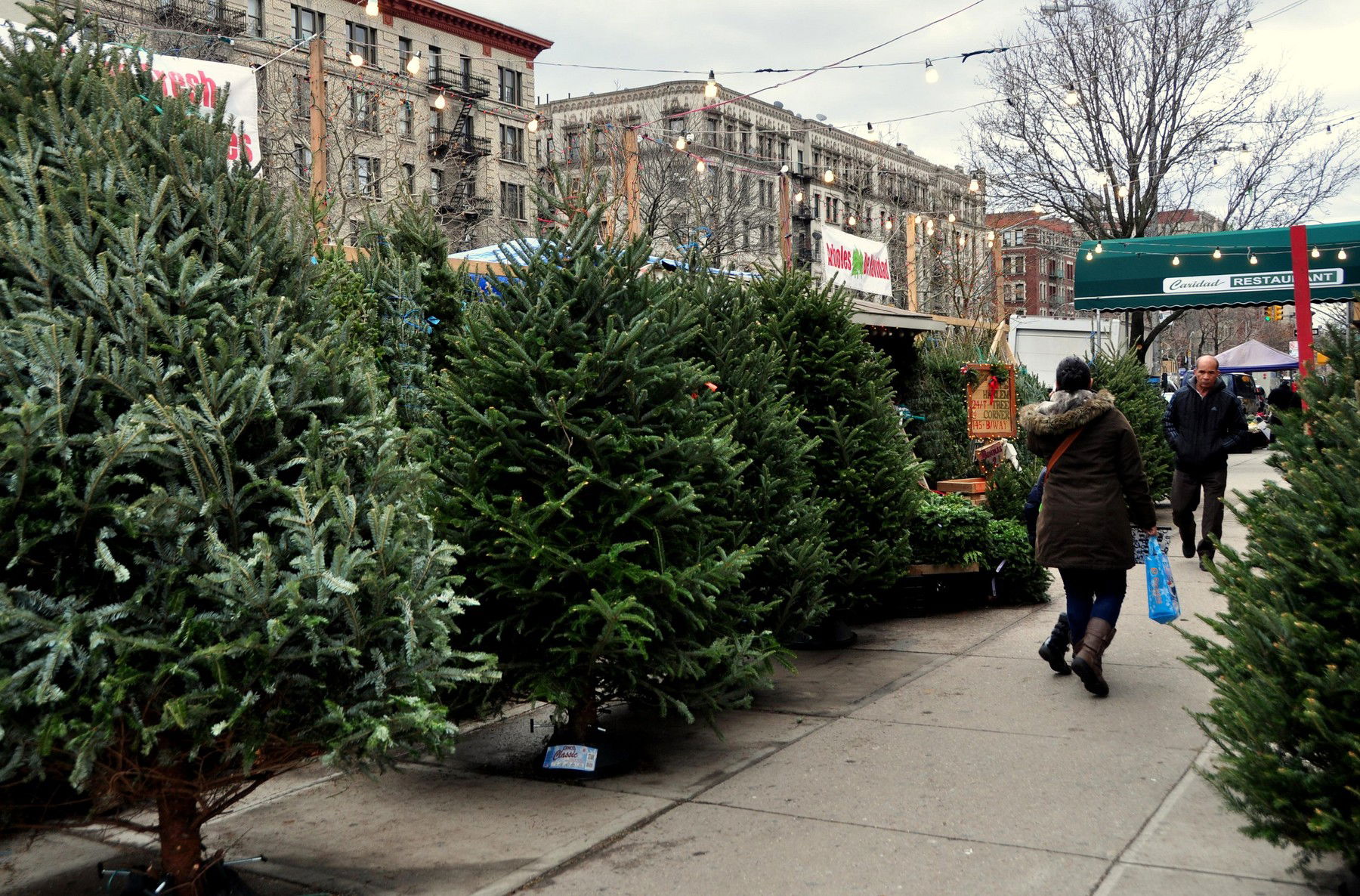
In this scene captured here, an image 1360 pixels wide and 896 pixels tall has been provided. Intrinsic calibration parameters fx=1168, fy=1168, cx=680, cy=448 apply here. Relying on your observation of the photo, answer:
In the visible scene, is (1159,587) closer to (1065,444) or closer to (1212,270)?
(1065,444)

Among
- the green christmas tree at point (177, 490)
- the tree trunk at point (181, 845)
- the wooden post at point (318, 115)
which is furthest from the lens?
the wooden post at point (318, 115)

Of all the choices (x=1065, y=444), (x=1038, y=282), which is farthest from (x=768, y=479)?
(x=1038, y=282)

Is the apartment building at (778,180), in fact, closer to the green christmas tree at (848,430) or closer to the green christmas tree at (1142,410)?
the green christmas tree at (1142,410)

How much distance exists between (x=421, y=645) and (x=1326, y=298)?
1932cm

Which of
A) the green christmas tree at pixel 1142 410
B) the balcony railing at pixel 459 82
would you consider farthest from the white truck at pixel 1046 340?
the balcony railing at pixel 459 82

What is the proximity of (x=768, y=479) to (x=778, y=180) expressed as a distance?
2872cm

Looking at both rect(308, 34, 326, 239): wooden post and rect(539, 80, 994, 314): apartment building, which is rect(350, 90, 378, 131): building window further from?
rect(308, 34, 326, 239): wooden post

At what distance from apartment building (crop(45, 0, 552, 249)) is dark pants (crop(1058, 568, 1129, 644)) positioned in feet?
51.1

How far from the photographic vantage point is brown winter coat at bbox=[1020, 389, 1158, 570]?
6.37 meters

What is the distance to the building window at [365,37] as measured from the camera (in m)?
41.9

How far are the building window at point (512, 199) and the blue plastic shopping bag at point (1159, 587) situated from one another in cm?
4295

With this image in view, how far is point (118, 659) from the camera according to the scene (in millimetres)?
3037

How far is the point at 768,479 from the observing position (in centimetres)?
657

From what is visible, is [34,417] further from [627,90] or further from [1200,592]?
[627,90]
